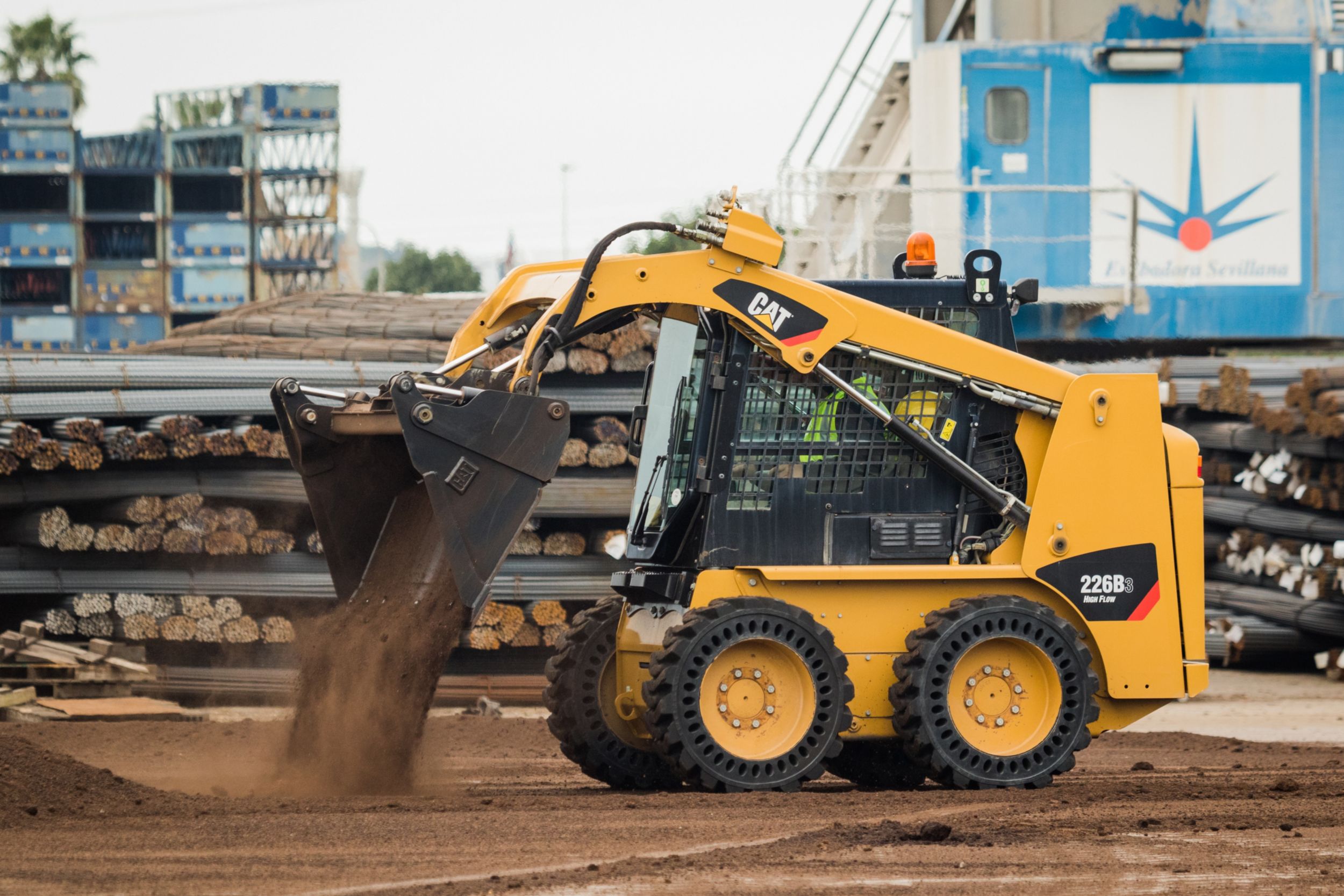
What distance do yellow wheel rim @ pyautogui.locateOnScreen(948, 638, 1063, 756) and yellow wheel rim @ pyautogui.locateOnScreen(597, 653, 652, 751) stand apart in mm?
1712

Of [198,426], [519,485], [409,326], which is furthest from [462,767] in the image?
[409,326]

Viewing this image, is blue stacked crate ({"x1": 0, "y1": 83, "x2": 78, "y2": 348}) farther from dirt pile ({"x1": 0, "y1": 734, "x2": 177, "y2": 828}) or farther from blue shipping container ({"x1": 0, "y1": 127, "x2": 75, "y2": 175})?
dirt pile ({"x1": 0, "y1": 734, "x2": 177, "y2": 828})

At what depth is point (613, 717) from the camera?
8633 mm

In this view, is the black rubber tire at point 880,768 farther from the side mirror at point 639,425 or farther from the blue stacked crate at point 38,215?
the blue stacked crate at point 38,215

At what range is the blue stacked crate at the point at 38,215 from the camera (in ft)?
97.9

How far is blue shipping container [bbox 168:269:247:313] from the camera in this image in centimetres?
3014

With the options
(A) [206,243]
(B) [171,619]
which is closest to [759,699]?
(B) [171,619]

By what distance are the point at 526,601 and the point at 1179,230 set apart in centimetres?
922

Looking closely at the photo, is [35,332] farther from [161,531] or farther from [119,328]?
[161,531]

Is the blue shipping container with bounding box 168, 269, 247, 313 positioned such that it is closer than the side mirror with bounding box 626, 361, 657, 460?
No

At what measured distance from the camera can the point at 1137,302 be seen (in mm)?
18328

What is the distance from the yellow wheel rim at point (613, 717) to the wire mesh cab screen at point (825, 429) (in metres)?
1.29

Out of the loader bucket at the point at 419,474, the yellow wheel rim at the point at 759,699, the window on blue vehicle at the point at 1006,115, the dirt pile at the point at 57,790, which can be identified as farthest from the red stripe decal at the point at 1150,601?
the window on blue vehicle at the point at 1006,115

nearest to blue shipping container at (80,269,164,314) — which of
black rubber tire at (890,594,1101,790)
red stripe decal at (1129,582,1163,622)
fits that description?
black rubber tire at (890,594,1101,790)
